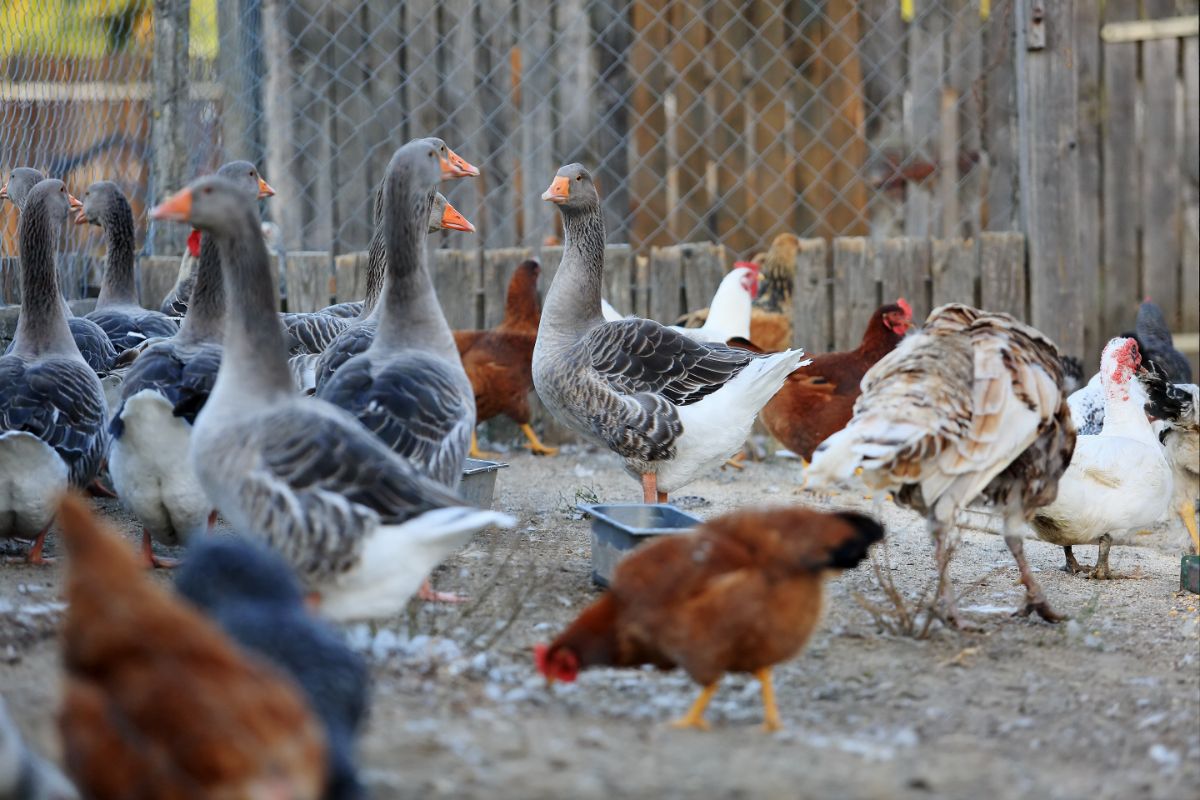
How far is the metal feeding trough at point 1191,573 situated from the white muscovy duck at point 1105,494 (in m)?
0.41

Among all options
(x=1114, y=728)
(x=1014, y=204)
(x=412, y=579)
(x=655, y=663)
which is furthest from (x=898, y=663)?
(x=1014, y=204)

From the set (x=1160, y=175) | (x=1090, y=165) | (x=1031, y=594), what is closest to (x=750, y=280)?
(x=1090, y=165)

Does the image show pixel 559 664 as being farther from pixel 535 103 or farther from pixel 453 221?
pixel 535 103

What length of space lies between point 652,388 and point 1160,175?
5665mm

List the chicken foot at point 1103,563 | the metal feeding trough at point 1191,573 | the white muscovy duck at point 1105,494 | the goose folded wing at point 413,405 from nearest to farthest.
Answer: the goose folded wing at point 413,405
the metal feeding trough at point 1191,573
the white muscovy duck at point 1105,494
the chicken foot at point 1103,563

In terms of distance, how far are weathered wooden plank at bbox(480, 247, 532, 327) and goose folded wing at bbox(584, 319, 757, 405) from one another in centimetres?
301

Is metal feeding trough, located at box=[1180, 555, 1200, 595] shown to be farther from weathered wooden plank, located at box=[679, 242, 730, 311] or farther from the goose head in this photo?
weathered wooden plank, located at box=[679, 242, 730, 311]

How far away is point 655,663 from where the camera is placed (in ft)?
13.9

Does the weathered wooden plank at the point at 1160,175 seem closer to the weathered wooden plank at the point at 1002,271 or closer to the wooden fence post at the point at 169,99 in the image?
the weathered wooden plank at the point at 1002,271

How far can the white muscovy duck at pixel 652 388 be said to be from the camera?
6945 millimetres

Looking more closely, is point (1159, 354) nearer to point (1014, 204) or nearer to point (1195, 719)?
point (1014, 204)

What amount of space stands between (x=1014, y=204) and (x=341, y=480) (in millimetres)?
7422

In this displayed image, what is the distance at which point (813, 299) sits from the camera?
10141mm

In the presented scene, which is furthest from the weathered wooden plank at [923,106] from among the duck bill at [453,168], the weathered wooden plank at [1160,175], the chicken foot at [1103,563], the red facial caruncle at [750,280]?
the duck bill at [453,168]
